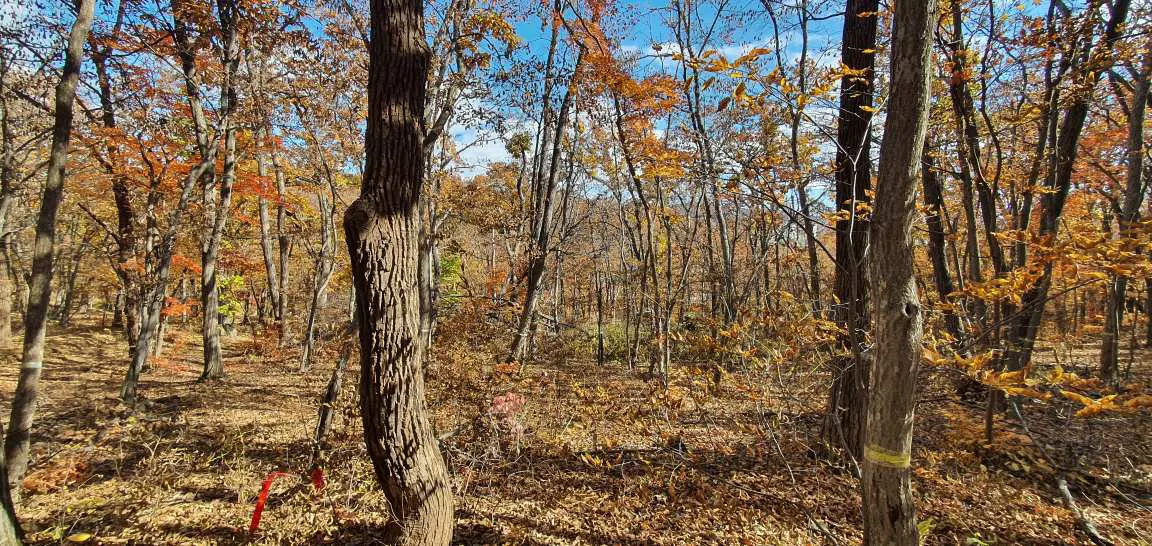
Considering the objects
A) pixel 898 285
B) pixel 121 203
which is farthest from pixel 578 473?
pixel 121 203

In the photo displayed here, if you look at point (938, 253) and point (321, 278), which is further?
point (321, 278)

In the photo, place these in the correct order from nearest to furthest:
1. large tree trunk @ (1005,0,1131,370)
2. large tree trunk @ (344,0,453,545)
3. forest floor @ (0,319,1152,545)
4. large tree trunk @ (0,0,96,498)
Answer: large tree trunk @ (344,0,453,545) → large tree trunk @ (0,0,96,498) → forest floor @ (0,319,1152,545) → large tree trunk @ (1005,0,1131,370)

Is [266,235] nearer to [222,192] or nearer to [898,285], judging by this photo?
[222,192]

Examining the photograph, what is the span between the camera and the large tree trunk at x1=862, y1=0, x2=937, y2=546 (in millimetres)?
2072

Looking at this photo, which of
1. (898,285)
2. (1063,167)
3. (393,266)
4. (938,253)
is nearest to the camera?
(898,285)

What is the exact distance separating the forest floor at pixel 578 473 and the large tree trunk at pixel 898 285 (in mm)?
2048

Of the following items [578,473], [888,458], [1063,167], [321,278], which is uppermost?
[1063,167]

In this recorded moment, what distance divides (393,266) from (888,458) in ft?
10.4

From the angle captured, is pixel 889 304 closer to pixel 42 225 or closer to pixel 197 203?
pixel 42 225

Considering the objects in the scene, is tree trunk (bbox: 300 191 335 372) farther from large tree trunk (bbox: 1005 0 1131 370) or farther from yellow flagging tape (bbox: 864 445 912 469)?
large tree trunk (bbox: 1005 0 1131 370)

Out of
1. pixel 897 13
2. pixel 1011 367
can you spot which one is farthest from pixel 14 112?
pixel 1011 367

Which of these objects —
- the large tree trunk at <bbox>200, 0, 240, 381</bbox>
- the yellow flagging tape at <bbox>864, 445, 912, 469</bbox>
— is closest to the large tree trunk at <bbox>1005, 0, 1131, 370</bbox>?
the yellow flagging tape at <bbox>864, 445, 912, 469</bbox>

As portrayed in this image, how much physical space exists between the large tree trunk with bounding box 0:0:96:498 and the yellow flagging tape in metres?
6.39

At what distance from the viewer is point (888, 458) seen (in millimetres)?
2131
